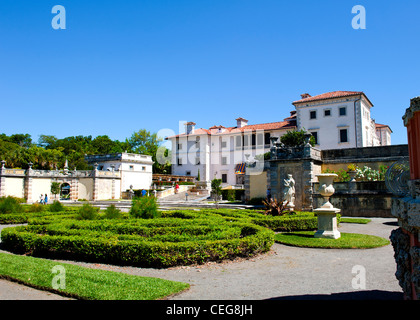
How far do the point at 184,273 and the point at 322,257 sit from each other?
4.01 m

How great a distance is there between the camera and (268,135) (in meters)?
50.1

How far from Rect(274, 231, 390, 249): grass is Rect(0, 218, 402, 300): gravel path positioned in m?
0.35

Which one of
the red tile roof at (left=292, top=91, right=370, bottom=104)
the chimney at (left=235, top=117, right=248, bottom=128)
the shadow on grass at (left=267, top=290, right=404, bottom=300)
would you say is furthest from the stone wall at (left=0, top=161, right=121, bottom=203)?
the shadow on grass at (left=267, top=290, right=404, bottom=300)

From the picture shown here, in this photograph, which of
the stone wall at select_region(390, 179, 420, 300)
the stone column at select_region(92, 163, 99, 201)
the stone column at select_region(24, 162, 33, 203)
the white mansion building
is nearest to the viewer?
the stone wall at select_region(390, 179, 420, 300)

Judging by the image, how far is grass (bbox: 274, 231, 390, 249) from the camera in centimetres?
999

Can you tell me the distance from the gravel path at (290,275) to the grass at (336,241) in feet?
1.13

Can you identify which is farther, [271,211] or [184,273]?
[271,211]

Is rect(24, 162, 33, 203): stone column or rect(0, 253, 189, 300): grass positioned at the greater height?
rect(24, 162, 33, 203): stone column

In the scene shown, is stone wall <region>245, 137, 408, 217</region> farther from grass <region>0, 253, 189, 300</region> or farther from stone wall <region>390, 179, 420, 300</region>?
stone wall <region>390, 179, 420, 300</region>

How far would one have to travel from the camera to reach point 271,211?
51.6ft
